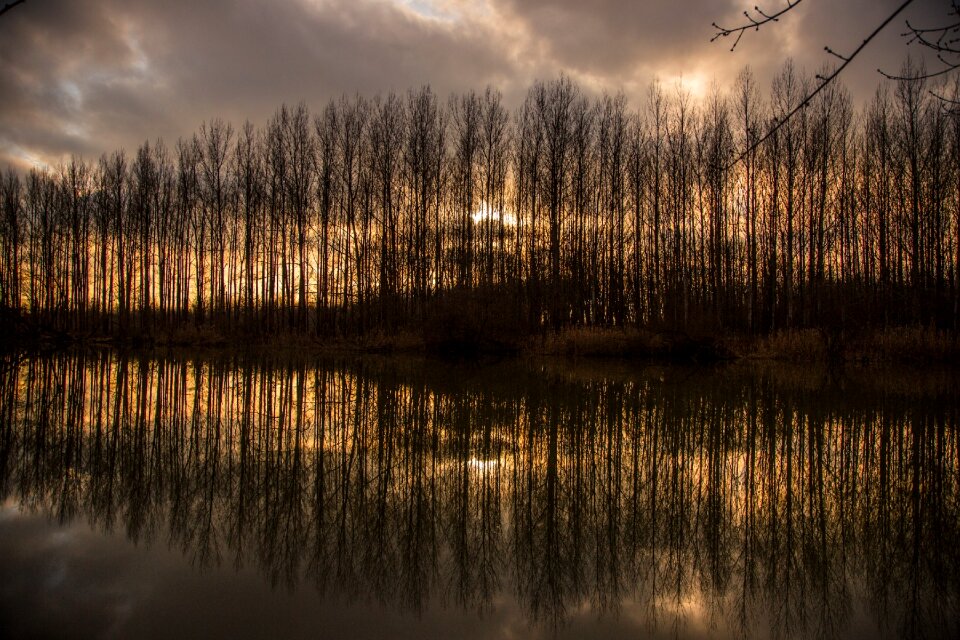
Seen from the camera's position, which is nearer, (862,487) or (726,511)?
(726,511)

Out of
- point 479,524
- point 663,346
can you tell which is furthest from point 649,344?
point 479,524

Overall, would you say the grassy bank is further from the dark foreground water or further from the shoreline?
the dark foreground water

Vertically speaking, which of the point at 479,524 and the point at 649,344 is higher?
the point at 649,344

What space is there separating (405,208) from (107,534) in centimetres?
2534

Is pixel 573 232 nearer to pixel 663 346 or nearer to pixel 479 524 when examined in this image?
pixel 663 346

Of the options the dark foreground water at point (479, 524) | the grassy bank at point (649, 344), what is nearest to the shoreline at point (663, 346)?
the grassy bank at point (649, 344)

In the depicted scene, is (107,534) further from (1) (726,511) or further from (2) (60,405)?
(2) (60,405)

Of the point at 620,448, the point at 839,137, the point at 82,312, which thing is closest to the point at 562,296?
the point at 839,137

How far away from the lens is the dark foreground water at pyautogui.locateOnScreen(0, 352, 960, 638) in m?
2.38

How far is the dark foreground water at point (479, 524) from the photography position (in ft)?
7.80

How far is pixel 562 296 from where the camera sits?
2342 centimetres

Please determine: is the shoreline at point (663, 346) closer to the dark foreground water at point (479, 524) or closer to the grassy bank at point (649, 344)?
the grassy bank at point (649, 344)

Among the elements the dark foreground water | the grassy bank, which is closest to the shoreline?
the grassy bank

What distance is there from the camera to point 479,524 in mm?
3434
